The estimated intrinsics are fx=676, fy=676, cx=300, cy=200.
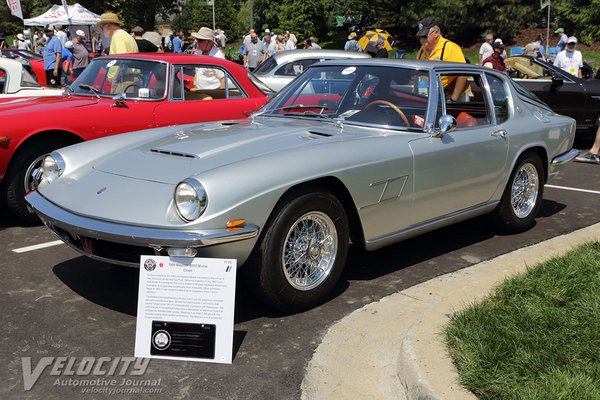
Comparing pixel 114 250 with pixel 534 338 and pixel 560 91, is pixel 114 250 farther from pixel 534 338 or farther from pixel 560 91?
pixel 560 91

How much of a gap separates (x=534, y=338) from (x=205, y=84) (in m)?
4.90

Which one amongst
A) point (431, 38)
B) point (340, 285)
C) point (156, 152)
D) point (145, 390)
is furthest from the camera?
point (431, 38)

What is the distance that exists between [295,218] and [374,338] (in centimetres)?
82

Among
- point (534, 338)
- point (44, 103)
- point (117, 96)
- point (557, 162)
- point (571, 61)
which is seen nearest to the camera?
point (534, 338)

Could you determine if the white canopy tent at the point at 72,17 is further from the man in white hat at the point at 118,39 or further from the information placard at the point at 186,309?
the information placard at the point at 186,309

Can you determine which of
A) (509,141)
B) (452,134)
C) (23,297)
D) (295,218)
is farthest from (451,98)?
(23,297)

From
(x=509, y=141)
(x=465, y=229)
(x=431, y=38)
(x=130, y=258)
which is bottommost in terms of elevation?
(x=465, y=229)

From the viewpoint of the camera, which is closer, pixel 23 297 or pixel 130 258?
pixel 130 258

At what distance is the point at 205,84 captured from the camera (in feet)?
24.0

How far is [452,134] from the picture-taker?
500 cm

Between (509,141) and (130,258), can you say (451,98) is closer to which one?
(509,141)

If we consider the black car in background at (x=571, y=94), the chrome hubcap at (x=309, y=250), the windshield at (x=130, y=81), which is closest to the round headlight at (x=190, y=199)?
the chrome hubcap at (x=309, y=250)

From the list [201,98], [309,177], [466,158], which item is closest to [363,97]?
[466,158]

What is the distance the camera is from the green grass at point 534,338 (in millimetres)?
2979
